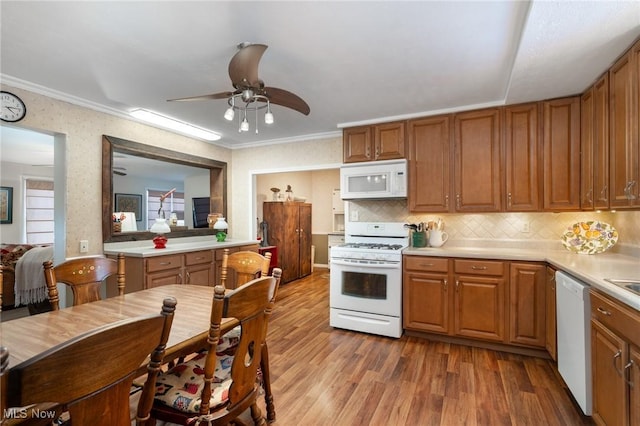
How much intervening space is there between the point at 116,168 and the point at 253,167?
3.37m

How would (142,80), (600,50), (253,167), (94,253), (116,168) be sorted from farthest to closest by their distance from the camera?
(116,168) < (253,167) < (94,253) < (142,80) < (600,50)

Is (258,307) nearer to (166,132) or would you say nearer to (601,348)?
(601,348)

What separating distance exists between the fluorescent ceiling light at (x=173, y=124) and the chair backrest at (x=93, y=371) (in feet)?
9.73

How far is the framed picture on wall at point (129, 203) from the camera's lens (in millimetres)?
6726

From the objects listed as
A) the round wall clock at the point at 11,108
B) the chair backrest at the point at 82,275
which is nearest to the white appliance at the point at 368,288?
the chair backrest at the point at 82,275

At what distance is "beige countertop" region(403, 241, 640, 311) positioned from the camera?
155 cm

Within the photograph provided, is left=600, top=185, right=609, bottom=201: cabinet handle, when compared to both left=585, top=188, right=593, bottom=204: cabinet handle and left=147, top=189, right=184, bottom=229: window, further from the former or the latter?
left=147, top=189, right=184, bottom=229: window

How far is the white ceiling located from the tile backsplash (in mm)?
1146

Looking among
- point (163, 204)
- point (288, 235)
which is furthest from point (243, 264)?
point (163, 204)

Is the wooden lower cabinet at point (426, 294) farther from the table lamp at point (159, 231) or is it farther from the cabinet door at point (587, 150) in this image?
the table lamp at point (159, 231)

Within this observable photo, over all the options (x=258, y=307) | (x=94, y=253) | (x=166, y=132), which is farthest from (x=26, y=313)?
(x=258, y=307)

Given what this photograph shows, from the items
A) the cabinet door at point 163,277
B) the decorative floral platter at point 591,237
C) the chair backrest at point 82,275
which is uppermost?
the decorative floral platter at point 591,237

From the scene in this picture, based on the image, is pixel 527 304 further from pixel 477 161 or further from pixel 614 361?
pixel 477 161

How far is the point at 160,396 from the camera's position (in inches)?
52.2
